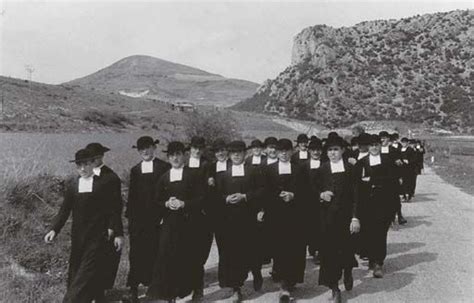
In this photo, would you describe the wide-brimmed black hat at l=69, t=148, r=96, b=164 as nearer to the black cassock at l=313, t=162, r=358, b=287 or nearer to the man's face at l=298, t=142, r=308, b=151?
the black cassock at l=313, t=162, r=358, b=287

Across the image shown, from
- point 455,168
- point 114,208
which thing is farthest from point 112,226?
point 455,168

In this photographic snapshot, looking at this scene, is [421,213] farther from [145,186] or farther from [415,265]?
[145,186]

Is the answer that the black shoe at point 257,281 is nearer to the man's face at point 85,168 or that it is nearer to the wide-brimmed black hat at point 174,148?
the wide-brimmed black hat at point 174,148

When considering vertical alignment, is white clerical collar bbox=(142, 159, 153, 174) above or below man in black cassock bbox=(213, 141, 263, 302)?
above

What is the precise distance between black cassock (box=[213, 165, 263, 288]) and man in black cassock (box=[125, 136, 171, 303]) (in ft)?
2.97

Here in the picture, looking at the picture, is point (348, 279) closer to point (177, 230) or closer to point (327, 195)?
point (327, 195)

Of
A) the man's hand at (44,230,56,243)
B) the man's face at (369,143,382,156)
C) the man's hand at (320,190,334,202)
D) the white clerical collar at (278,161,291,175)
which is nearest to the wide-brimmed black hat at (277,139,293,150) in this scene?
the white clerical collar at (278,161,291,175)

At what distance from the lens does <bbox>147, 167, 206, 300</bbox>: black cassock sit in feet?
23.0

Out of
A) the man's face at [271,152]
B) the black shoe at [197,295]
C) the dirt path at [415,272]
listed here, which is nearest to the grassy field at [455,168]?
the dirt path at [415,272]

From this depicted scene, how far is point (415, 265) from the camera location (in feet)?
30.0

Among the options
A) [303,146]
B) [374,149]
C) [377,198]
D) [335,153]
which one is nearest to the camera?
[335,153]

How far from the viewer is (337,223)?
732 cm

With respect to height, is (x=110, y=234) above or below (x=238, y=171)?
below

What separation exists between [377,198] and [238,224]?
8.52ft
